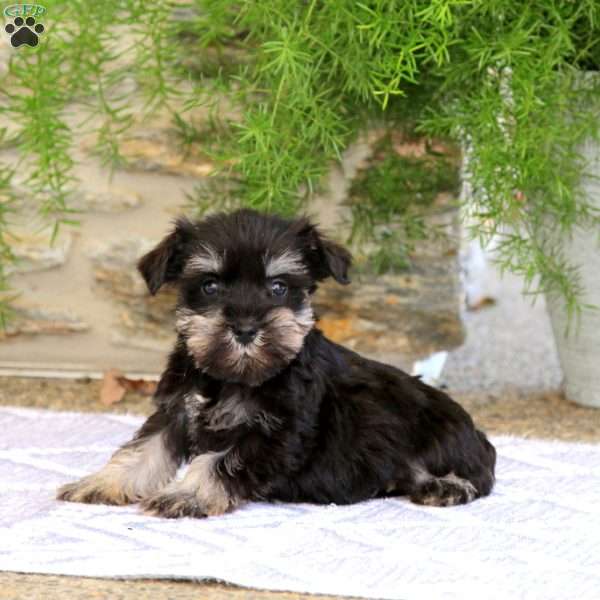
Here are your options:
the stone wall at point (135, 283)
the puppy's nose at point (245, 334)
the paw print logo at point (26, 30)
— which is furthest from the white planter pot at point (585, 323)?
the paw print logo at point (26, 30)

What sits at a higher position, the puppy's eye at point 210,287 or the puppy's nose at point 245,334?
the puppy's eye at point 210,287

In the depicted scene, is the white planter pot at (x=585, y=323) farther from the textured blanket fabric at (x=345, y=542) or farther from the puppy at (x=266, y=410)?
the puppy at (x=266, y=410)

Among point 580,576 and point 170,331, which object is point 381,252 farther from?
point 580,576

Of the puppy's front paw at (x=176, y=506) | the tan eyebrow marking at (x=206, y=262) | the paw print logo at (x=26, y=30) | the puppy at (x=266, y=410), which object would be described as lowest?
the puppy's front paw at (x=176, y=506)

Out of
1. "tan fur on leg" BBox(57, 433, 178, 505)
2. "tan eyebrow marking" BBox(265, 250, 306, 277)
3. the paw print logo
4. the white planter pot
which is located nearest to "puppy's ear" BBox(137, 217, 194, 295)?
"tan eyebrow marking" BBox(265, 250, 306, 277)

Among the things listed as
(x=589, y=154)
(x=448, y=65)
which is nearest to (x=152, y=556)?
(x=448, y=65)

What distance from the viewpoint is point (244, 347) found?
3477 mm

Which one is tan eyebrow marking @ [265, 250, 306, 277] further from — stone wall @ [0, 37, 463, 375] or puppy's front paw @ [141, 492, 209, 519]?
stone wall @ [0, 37, 463, 375]

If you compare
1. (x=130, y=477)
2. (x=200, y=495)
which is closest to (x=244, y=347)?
(x=200, y=495)

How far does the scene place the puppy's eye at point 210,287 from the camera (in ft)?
11.9

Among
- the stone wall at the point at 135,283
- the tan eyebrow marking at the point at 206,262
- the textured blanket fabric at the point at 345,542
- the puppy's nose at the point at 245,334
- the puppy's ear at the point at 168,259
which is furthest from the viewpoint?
the stone wall at the point at 135,283

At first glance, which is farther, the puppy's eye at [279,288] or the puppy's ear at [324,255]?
the puppy's ear at [324,255]

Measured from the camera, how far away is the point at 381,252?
544cm

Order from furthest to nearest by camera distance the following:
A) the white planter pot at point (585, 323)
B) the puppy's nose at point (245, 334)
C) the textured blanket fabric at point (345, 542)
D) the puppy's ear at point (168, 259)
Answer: the white planter pot at point (585, 323) < the puppy's ear at point (168, 259) < the puppy's nose at point (245, 334) < the textured blanket fabric at point (345, 542)
